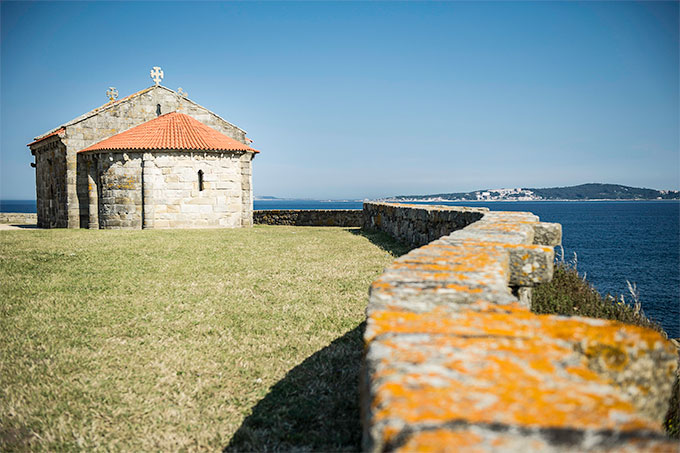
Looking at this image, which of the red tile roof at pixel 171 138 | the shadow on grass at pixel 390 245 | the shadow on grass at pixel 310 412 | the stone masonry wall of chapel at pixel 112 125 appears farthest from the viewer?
the stone masonry wall of chapel at pixel 112 125

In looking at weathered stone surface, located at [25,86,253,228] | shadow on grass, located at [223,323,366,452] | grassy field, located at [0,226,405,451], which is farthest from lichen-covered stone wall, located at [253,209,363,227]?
shadow on grass, located at [223,323,366,452]

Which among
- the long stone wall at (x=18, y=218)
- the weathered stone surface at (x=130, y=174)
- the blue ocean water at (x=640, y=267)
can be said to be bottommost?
the blue ocean water at (x=640, y=267)

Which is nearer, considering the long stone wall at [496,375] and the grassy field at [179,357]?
the long stone wall at [496,375]

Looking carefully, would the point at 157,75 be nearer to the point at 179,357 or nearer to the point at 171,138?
the point at 171,138

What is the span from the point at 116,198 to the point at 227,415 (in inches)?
711

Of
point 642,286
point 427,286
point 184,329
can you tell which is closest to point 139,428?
point 184,329

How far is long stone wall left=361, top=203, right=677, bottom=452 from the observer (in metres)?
1.15

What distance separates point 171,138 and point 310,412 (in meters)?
18.2

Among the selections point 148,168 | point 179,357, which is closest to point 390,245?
point 179,357

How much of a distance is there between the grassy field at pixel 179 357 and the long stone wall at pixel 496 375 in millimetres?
1266

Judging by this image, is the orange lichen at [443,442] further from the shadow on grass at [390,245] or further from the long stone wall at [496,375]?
the shadow on grass at [390,245]

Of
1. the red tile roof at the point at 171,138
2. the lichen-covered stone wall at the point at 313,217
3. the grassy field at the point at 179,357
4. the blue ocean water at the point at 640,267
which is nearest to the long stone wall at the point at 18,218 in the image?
the red tile roof at the point at 171,138

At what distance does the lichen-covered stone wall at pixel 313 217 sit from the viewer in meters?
22.5

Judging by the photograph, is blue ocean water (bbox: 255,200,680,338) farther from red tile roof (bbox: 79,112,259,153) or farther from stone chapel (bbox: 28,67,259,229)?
red tile roof (bbox: 79,112,259,153)
